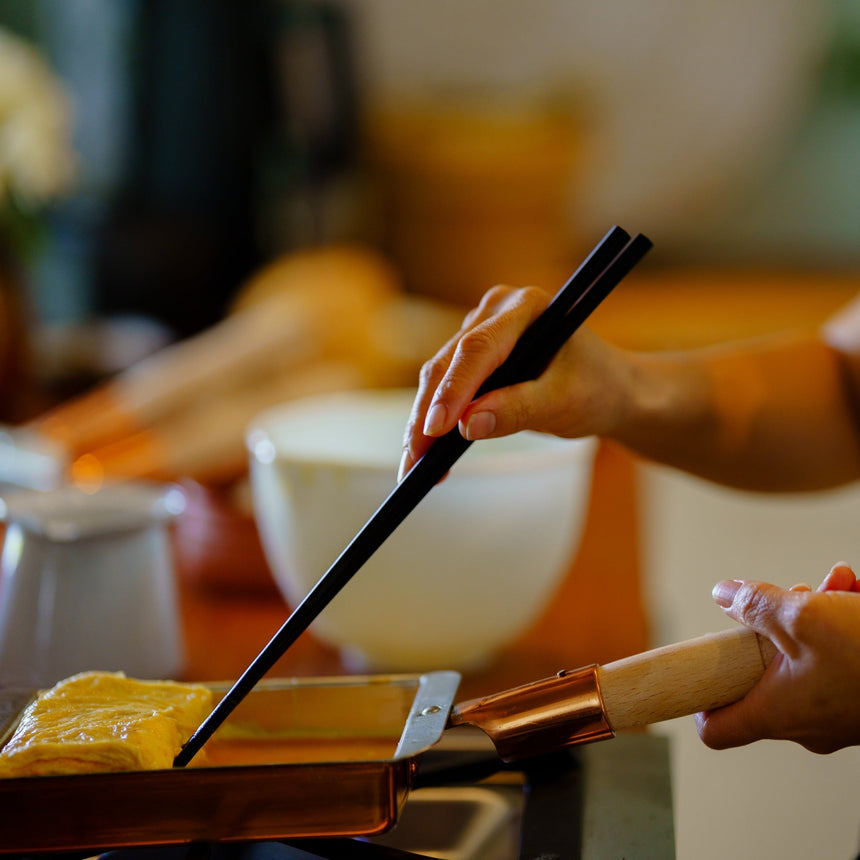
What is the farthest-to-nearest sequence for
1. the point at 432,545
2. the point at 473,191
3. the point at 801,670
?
1. the point at 473,191
2. the point at 432,545
3. the point at 801,670

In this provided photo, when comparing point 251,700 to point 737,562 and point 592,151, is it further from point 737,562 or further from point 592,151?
point 592,151

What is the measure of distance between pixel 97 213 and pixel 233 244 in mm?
341

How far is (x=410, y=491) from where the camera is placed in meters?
0.48

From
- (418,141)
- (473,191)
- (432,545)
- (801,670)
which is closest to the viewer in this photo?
(801,670)

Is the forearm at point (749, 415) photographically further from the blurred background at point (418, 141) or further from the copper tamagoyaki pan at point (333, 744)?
the blurred background at point (418, 141)

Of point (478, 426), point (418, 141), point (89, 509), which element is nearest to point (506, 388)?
point (478, 426)

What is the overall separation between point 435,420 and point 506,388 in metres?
0.05

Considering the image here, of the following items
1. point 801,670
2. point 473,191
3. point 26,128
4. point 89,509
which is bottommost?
point 801,670

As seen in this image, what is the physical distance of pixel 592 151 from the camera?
326 centimetres

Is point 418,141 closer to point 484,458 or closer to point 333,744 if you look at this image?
point 484,458

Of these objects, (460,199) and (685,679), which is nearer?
(685,679)

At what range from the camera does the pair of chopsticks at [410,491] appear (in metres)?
0.47

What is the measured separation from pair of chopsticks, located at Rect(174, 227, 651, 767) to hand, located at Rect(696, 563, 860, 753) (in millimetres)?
137

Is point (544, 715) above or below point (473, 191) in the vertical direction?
below
